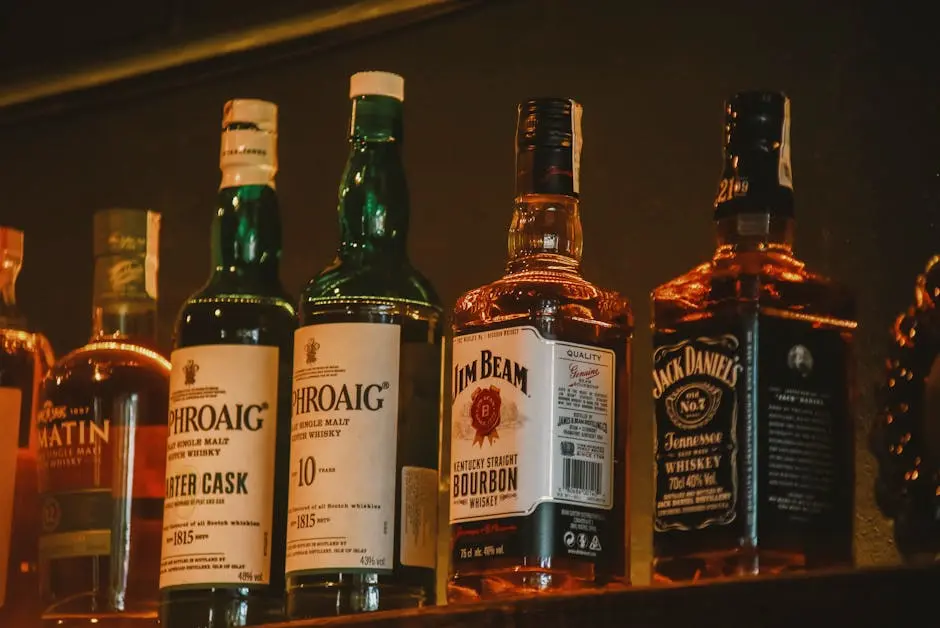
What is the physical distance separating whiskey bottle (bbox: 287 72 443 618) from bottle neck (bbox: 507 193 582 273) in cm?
8

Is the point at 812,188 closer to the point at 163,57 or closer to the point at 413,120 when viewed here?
the point at 413,120

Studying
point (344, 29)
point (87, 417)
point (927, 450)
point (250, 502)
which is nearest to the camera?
point (927, 450)

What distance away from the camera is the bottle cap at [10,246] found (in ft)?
4.54

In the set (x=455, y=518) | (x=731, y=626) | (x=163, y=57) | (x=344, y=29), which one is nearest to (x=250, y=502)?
(x=455, y=518)

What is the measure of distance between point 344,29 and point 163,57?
0.22 meters

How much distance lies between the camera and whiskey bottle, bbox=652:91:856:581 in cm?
92

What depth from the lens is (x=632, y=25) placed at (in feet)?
4.33

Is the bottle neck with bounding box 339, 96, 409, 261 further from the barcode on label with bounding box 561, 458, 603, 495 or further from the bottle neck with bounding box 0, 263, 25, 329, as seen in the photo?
the bottle neck with bounding box 0, 263, 25, 329

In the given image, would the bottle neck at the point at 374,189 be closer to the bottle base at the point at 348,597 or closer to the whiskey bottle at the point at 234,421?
the whiskey bottle at the point at 234,421

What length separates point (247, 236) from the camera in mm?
1190

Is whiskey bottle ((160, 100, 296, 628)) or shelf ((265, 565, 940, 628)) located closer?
shelf ((265, 565, 940, 628))

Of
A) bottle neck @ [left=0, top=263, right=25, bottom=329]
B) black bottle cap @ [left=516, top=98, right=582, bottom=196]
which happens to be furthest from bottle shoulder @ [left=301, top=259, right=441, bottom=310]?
bottle neck @ [left=0, top=263, right=25, bottom=329]

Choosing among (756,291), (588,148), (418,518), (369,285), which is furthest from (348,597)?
(588,148)

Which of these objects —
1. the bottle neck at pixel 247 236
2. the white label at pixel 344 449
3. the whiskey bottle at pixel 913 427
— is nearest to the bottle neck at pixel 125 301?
the bottle neck at pixel 247 236
